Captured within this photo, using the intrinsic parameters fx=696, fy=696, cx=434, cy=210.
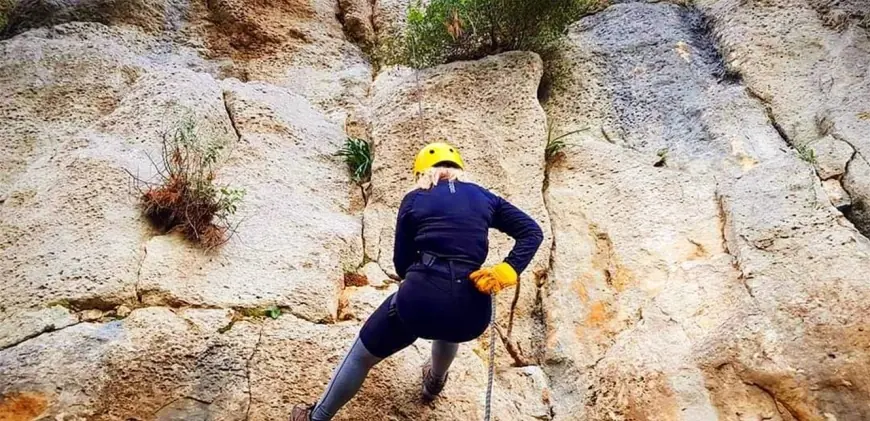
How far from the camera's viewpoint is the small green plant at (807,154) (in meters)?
5.92

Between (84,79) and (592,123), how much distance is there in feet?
17.6

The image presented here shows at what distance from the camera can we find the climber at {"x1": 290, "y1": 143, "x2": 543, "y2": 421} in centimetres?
380

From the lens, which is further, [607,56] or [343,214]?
[607,56]

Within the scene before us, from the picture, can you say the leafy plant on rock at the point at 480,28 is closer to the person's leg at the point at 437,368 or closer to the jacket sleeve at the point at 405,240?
the jacket sleeve at the point at 405,240

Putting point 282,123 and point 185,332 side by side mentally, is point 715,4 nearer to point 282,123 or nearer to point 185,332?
point 282,123

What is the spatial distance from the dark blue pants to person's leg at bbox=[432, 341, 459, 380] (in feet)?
1.07

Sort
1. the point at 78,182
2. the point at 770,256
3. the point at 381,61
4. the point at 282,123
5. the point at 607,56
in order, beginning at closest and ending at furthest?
the point at 770,256, the point at 78,182, the point at 282,123, the point at 607,56, the point at 381,61

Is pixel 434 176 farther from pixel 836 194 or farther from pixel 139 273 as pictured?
pixel 836 194

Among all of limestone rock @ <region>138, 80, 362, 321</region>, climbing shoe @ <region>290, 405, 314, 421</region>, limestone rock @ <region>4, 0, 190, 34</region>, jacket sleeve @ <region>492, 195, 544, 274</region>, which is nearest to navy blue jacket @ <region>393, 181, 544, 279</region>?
jacket sleeve @ <region>492, 195, 544, 274</region>

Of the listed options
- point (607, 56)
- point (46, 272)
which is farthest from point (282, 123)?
point (607, 56)

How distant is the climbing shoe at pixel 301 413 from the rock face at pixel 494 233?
255 millimetres

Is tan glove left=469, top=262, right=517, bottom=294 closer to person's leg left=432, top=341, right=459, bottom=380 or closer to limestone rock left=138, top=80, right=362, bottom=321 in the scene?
person's leg left=432, top=341, right=459, bottom=380

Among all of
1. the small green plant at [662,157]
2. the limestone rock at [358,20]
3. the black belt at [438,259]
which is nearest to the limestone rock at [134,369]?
the black belt at [438,259]

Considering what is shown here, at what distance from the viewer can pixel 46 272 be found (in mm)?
5074
